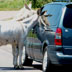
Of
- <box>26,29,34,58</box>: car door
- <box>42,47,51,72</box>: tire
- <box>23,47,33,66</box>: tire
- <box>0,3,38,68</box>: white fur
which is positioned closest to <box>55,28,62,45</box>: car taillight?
<box>42,47,51,72</box>: tire

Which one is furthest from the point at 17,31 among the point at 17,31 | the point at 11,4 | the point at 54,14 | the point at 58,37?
the point at 11,4

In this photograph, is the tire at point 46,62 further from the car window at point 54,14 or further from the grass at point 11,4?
the grass at point 11,4

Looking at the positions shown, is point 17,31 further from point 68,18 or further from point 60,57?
point 60,57

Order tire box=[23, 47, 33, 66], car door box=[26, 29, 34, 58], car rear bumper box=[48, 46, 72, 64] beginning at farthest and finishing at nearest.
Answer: tire box=[23, 47, 33, 66] → car door box=[26, 29, 34, 58] → car rear bumper box=[48, 46, 72, 64]

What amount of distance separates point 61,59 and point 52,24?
120cm

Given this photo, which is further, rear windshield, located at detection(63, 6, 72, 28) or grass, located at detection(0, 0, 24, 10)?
grass, located at detection(0, 0, 24, 10)

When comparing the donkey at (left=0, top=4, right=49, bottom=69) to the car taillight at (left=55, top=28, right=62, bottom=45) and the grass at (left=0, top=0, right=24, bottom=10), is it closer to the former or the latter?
the car taillight at (left=55, top=28, right=62, bottom=45)

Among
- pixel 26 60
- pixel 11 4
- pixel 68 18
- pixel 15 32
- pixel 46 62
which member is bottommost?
pixel 11 4

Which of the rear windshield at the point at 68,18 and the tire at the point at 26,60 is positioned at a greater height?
the rear windshield at the point at 68,18

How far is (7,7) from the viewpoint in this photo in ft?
189

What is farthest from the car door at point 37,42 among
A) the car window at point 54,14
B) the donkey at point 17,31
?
the car window at point 54,14

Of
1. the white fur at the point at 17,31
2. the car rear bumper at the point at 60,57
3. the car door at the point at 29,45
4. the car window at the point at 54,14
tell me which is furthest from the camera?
the car door at the point at 29,45

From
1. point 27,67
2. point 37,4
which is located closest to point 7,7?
point 37,4

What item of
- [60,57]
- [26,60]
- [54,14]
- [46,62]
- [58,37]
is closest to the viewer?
[60,57]
